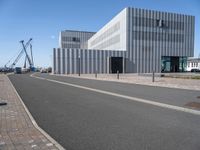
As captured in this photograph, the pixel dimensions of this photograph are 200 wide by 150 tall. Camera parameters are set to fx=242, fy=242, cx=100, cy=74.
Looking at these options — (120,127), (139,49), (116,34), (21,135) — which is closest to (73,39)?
(116,34)

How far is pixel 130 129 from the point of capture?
630cm

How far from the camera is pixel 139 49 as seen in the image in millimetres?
60156

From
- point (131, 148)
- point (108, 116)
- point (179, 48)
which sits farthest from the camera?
point (179, 48)

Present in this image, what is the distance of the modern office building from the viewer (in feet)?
191

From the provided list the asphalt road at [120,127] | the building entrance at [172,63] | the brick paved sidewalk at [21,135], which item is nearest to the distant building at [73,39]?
the building entrance at [172,63]

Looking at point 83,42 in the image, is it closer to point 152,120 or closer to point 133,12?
point 133,12

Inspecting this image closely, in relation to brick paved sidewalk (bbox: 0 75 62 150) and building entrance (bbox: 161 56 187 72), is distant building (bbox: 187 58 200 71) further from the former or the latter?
brick paved sidewalk (bbox: 0 75 62 150)

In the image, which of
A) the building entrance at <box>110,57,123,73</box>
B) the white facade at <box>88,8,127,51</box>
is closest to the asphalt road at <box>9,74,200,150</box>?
the building entrance at <box>110,57,123,73</box>

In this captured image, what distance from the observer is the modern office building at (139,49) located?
58344 millimetres

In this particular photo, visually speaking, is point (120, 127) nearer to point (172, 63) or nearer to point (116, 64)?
point (116, 64)

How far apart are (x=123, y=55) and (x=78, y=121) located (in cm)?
5261

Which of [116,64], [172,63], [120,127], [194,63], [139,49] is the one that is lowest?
[120,127]

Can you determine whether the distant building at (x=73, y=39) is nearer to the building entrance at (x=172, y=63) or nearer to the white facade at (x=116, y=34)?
the white facade at (x=116, y=34)

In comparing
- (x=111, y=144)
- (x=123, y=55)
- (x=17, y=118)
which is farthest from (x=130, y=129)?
(x=123, y=55)
